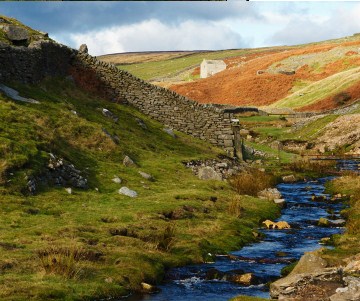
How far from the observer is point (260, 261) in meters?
19.8

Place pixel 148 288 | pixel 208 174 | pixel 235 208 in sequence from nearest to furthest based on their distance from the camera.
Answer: pixel 148 288 → pixel 235 208 → pixel 208 174

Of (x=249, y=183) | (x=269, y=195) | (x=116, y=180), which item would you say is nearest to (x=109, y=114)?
(x=249, y=183)

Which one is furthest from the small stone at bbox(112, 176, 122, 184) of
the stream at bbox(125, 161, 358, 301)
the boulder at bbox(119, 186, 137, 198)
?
the stream at bbox(125, 161, 358, 301)

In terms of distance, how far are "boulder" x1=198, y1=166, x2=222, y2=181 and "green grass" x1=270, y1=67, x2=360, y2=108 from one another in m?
69.8

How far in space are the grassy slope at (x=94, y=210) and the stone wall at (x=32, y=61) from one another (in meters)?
1.09

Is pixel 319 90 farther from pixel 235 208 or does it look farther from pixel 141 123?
pixel 235 208

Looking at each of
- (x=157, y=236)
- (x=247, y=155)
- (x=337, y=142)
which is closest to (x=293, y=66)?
(x=337, y=142)

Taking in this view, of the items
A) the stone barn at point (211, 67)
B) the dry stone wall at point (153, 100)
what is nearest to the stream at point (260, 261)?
the dry stone wall at point (153, 100)

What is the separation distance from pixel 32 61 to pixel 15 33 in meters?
4.35

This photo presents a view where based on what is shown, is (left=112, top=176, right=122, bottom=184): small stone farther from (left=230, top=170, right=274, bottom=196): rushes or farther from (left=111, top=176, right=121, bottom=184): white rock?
(left=230, top=170, right=274, bottom=196): rushes

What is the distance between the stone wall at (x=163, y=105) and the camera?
152 feet

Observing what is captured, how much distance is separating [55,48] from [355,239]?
94.5 feet

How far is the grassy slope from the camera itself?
15.9 m

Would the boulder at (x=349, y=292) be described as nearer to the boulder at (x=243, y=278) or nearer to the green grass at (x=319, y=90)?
the boulder at (x=243, y=278)
